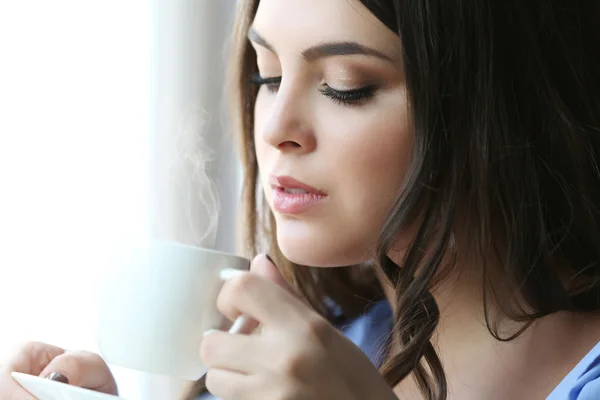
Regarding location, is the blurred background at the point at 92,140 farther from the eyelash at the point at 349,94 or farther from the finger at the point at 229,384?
the eyelash at the point at 349,94

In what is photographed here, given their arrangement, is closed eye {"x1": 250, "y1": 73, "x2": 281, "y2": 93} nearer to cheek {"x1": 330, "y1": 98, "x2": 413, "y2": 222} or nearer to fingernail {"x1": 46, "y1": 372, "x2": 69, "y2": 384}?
cheek {"x1": 330, "y1": 98, "x2": 413, "y2": 222}

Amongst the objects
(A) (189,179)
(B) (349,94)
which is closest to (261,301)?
(B) (349,94)

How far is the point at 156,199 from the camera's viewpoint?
129 cm

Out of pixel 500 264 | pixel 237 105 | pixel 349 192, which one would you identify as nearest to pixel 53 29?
pixel 237 105

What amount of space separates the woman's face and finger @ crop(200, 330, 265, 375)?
27 cm

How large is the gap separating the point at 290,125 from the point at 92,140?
1.09ft

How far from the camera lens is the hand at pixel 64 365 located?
915 mm

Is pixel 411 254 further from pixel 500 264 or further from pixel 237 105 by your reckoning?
pixel 237 105

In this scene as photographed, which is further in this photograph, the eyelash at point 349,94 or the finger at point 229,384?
the eyelash at point 349,94

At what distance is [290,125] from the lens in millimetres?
926

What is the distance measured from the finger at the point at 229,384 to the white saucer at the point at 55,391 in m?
0.09

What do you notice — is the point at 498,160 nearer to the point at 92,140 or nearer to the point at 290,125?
the point at 290,125

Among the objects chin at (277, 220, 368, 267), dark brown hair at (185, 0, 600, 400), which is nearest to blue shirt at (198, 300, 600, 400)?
dark brown hair at (185, 0, 600, 400)

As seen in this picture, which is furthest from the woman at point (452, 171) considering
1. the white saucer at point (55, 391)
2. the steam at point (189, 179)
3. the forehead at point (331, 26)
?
the steam at point (189, 179)
